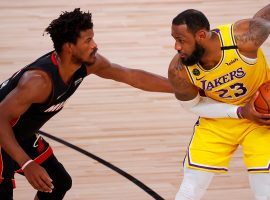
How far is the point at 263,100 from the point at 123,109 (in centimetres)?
330

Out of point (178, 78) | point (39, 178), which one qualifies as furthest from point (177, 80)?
point (39, 178)

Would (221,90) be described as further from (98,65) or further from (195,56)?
(98,65)

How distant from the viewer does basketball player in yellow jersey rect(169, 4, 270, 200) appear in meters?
4.66

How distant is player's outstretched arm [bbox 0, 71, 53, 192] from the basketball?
1279 mm

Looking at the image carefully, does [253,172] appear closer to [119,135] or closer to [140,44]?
[119,135]

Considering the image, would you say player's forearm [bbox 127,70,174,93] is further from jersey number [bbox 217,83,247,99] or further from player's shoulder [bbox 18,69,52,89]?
player's shoulder [bbox 18,69,52,89]

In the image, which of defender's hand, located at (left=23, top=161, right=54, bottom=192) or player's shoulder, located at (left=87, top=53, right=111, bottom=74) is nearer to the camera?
defender's hand, located at (left=23, top=161, right=54, bottom=192)

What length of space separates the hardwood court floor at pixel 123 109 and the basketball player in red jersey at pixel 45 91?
38.7 inches

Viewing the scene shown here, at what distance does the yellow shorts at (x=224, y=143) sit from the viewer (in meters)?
4.79

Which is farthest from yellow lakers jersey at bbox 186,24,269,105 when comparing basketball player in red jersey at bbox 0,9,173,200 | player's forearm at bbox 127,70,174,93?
Result: basketball player in red jersey at bbox 0,9,173,200

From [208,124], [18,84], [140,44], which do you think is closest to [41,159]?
[18,84]

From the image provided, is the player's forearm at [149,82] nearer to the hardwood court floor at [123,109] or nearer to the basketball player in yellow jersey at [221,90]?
the basketball player in yellow jersey at [221,90]

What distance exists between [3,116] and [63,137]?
2.72m

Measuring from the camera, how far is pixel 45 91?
4.73 m
